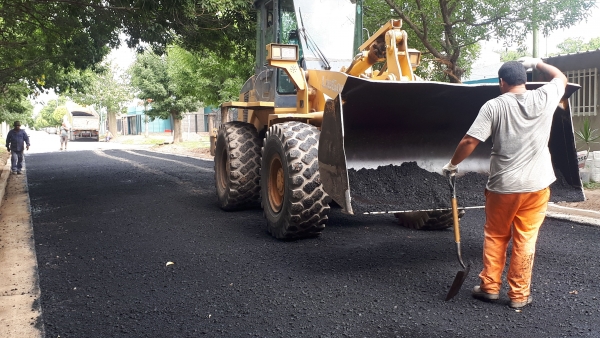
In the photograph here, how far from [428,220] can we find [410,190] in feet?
4.18

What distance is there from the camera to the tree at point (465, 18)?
1100 cm

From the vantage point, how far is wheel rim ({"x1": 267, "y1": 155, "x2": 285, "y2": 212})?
6.27 metres

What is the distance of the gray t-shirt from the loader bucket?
863mm

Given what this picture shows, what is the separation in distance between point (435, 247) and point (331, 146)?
1723mm

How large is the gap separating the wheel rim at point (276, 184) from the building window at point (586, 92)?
8.02 meters

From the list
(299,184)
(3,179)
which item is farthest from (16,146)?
(299,184)

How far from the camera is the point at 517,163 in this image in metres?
4.04

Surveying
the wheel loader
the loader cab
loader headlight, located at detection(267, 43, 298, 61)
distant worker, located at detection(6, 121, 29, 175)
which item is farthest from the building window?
distant worker, located at detection(6, 121, 29, 175)

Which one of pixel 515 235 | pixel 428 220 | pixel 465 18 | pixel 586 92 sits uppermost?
pixel 465 18

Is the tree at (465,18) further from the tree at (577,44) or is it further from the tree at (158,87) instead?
the tree at (577,44)

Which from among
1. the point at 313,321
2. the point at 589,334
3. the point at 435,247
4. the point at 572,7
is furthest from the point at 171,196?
the point at 572,7

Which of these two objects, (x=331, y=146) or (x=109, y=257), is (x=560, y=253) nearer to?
(x=331, y=146)

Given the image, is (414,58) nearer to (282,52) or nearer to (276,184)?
(282,52)

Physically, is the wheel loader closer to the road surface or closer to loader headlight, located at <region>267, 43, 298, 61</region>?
Result: loader headlight, located at <region>267, 43, 298, 61</region>
